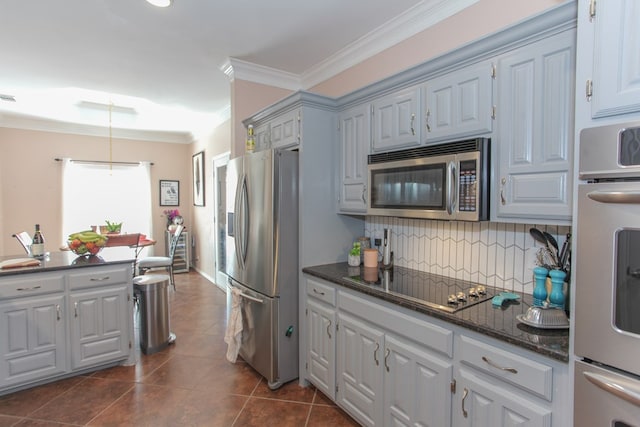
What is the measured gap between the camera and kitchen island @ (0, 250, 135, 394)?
2443mm

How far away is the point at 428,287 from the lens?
6.51 ft

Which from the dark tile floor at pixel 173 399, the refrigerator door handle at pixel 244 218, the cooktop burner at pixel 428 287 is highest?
the refrigerator door handle at pixel 244 218

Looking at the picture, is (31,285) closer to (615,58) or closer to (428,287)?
(428,287)

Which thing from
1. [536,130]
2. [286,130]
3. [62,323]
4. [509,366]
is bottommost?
[62,323]

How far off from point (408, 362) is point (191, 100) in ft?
14.0

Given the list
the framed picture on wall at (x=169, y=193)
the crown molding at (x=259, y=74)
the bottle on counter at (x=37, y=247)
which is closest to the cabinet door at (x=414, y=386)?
the crown molding at (x=259, y=74)

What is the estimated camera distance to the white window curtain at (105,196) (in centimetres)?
591

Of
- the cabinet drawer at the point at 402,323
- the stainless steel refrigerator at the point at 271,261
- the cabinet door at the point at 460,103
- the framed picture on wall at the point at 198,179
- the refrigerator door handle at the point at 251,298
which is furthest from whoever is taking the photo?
the framed picture on wall at the point at 198,179

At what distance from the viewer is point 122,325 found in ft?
9.43

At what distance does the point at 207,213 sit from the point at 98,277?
3.30 metres

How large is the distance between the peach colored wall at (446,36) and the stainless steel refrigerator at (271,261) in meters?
1.04

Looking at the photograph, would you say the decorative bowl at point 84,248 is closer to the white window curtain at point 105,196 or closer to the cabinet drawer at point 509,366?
the cabinet drawer at point 509,366

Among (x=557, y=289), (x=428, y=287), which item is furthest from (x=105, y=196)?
(x=557, y=289)

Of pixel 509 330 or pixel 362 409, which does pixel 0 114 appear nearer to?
pixel 362 409
